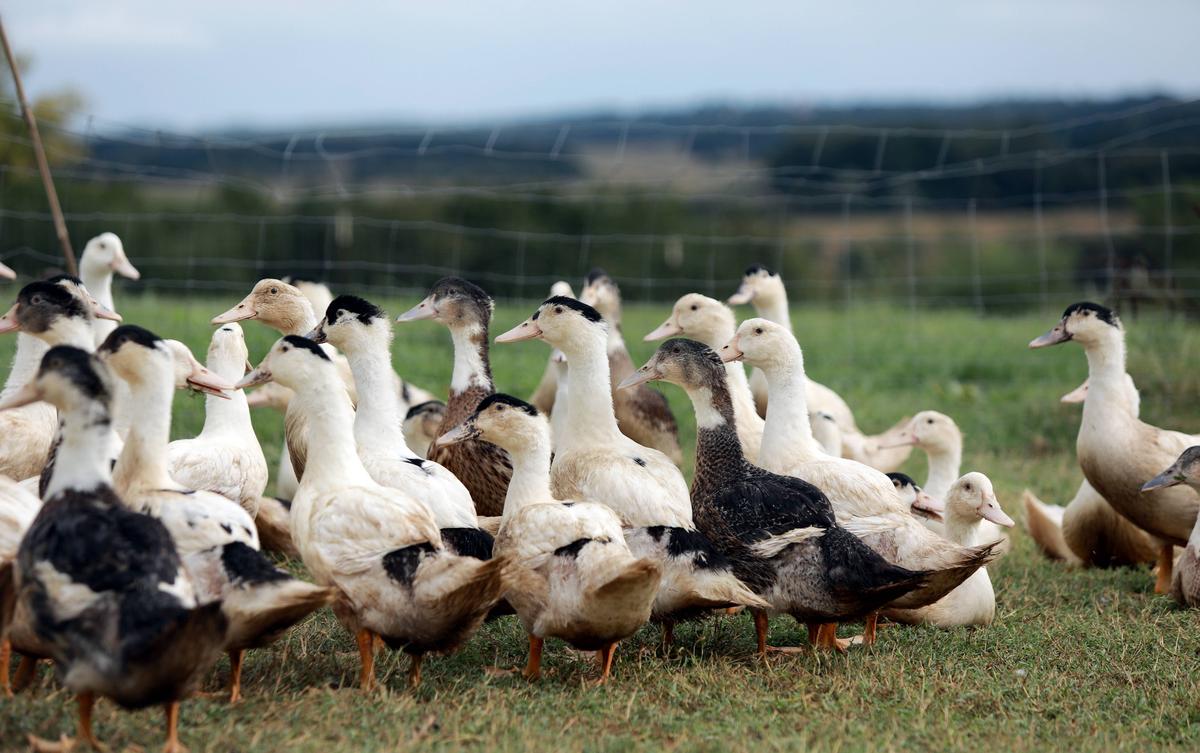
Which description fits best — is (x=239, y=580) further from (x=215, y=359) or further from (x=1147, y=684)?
(x=1147, y=684)

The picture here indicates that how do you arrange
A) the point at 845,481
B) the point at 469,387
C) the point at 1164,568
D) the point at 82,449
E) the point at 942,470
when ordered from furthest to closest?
the point at 942,470 → the point at 1164,568 → the point at 469,387 → the point at 845,481 → the point at 82,449

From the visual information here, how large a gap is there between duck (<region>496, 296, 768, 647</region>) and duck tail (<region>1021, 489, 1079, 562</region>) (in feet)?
8.71

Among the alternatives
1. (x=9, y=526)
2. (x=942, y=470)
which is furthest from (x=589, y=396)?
(x=9, y=526)

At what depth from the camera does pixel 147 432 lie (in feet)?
15.9

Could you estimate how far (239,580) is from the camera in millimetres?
4410

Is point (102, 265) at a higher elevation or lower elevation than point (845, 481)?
higher

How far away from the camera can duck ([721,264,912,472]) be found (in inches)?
335

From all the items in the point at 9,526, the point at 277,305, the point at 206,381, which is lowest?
the point at 9,526

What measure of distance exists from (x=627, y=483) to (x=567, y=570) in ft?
3.45

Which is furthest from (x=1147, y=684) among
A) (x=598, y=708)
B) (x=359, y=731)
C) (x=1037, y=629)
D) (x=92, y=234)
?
(x=92, y=234)

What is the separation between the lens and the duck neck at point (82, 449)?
13.9ft

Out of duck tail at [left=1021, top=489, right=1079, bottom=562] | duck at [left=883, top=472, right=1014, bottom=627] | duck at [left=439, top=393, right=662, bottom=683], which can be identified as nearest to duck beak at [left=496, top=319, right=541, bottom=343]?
duck at [left=439, top=393, right=662, bottom=683]

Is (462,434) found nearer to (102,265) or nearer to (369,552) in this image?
(369,552)

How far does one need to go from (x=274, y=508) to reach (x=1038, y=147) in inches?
1089
